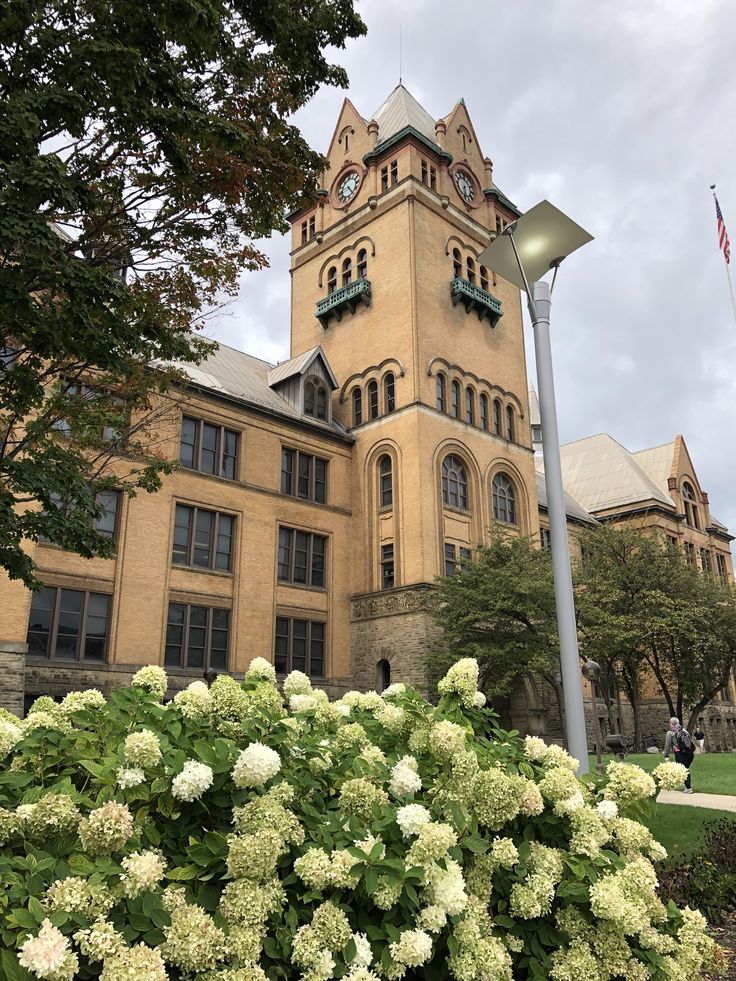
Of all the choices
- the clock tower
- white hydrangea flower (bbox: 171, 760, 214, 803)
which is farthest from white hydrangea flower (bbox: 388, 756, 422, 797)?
the clock tower

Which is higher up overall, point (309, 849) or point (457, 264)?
point (457, 264)

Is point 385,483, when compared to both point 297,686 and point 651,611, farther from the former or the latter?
point 297,686

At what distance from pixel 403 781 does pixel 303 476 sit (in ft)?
109

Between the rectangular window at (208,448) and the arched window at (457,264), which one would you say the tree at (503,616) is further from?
the arched window at (457,264)

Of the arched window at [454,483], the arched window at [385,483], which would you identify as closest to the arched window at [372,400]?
the arched window at [385,483]

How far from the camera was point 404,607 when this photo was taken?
113 ft

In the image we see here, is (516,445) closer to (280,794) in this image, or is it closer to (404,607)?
(404,607)

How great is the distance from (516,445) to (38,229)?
1462 inches

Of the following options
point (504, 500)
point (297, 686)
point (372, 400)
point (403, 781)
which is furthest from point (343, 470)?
point (403, 781)

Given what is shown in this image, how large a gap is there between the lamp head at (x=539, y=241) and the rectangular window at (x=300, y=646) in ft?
87.1

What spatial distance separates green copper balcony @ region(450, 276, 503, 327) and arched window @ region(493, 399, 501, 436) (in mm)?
4833

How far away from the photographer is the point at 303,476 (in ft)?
122

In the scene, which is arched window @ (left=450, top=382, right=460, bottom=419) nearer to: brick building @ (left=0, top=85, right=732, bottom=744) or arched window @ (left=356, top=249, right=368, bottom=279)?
brick building @ (left=0, top=85, right=732, bottom=744)

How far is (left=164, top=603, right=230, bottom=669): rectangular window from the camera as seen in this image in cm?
2977
